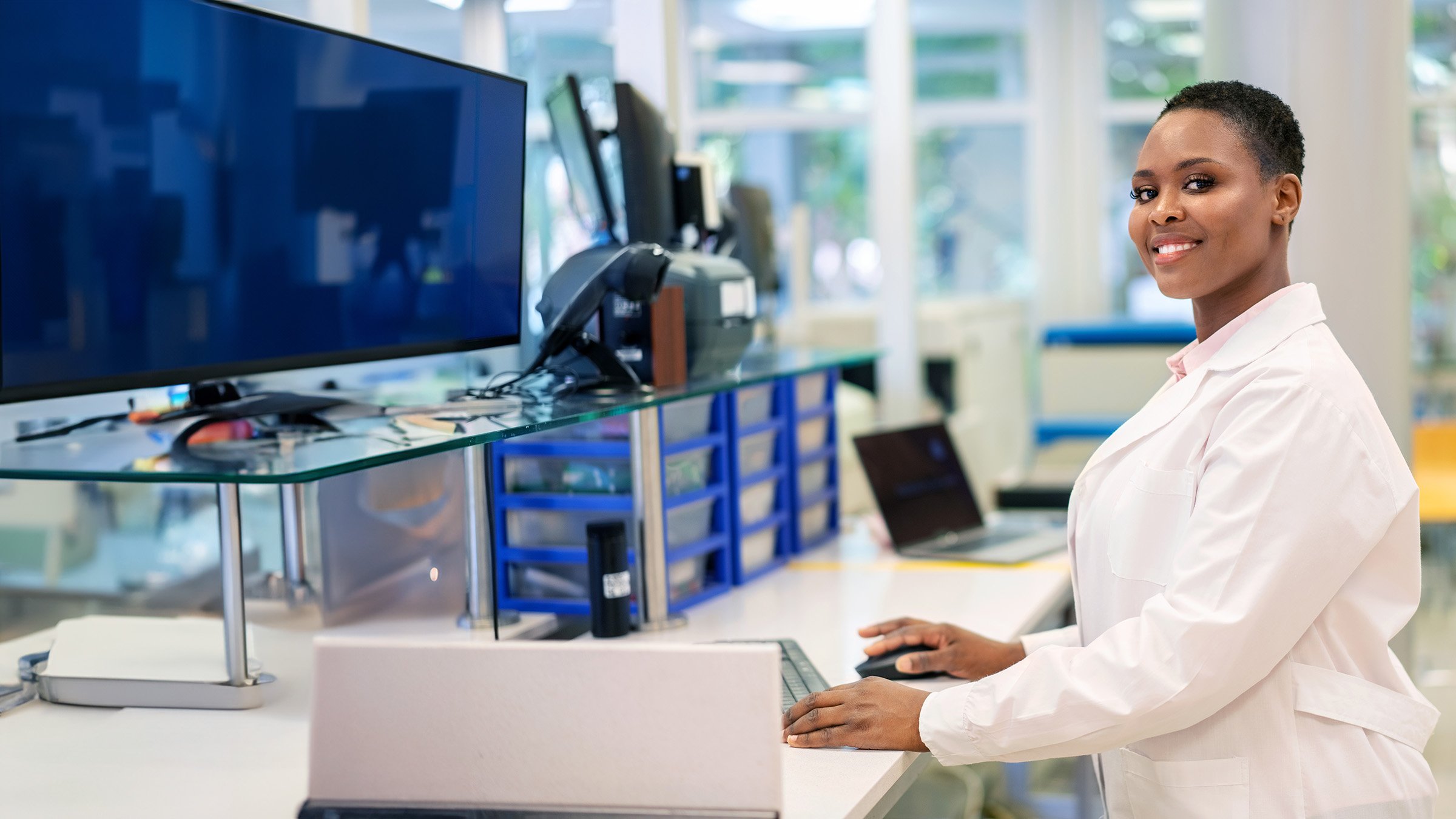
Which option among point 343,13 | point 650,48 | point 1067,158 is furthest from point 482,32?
point 1067,158

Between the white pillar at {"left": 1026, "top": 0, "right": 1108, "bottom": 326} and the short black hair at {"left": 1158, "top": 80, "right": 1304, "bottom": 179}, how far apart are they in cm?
564

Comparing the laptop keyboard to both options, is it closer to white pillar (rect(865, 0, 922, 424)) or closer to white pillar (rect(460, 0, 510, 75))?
white pillar (rect(460, 0, 510, 75))

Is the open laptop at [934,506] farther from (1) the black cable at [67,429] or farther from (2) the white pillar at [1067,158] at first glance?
(2) the white pillar at [1067,158]

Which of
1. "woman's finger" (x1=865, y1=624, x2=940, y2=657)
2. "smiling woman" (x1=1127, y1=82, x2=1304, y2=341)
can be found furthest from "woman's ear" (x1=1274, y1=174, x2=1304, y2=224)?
"woman's finger" (x1=865, y1=624, x2=940, y2=657)

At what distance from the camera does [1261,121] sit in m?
1.36

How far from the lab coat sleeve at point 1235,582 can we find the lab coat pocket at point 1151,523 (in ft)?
0.11

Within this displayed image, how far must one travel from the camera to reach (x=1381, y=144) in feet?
8.75

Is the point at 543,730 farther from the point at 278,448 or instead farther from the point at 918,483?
the point at 918,483

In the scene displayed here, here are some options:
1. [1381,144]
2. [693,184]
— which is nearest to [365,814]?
[693,184]

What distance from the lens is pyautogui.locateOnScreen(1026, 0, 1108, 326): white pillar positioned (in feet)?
22.4

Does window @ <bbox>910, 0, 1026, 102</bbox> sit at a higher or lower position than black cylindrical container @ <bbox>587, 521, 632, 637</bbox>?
higher

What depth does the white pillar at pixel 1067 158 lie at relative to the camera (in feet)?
22.4

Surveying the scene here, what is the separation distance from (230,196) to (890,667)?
101 centimetres

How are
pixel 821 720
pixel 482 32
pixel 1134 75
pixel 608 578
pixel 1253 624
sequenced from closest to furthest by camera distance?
pixel 1253 624, pixel 821 720, pixel 608 578, pixel 482 32, pixel 1134 75
